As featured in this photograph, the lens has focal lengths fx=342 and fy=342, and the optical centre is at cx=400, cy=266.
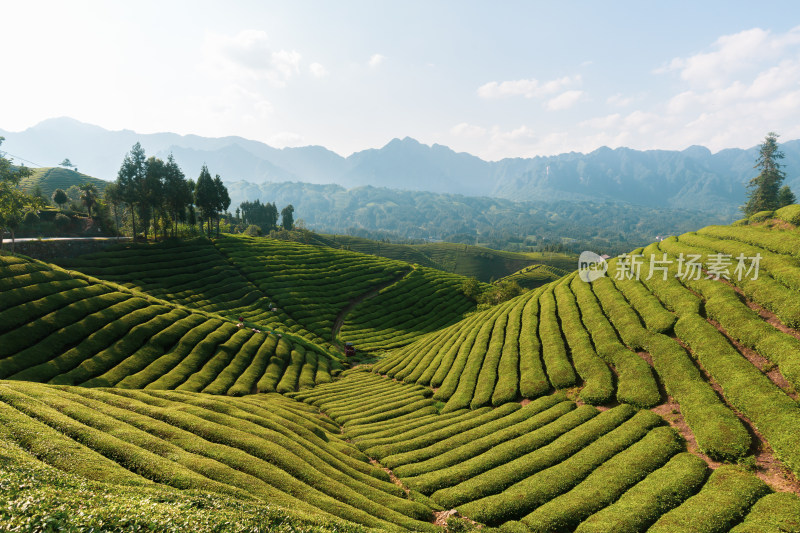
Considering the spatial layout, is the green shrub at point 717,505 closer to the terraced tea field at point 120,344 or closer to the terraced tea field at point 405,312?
the terraced tea field at point 120,344

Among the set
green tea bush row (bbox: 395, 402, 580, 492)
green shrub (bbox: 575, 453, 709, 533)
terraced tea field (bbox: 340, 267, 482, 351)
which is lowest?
terraced tea field (bbox: 340, 267, 482, 351)

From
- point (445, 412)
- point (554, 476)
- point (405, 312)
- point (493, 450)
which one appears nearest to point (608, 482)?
point (554, 476)

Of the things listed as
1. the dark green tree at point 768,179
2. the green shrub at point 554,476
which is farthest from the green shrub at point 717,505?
the dark green tree at point 768,179

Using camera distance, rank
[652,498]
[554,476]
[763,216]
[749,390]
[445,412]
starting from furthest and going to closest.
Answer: [763,216]
[445,412]
[749,390]
[554,476]
[652,498]

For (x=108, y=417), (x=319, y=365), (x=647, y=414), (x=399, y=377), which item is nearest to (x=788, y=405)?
(x=647, y=414)

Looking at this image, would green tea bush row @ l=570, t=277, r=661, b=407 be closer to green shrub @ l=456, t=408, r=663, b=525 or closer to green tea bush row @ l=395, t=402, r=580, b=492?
green shrub @ l=456, t=408, r=663, b=525

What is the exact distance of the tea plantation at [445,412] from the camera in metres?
17.3

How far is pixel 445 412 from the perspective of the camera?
3750cm

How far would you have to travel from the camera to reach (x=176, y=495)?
599 inches

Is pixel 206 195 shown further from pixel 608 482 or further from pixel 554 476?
pixel 608 482

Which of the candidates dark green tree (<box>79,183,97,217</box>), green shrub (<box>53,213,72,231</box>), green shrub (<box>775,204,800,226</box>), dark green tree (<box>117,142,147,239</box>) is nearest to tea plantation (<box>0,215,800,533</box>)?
green shrub (<box>775,204,800,226</box>)

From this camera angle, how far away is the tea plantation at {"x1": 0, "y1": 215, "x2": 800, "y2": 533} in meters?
17.3

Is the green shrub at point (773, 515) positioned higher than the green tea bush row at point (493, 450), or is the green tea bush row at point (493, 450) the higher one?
the green shrub at point (773, 515)

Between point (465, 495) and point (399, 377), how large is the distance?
30.2 metres
